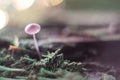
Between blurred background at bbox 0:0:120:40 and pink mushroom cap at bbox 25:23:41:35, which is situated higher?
blurred background at bbox 0:0:120:40

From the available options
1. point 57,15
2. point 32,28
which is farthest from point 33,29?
point 57,15

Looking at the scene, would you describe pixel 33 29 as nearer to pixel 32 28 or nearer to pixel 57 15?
pixel 32 28

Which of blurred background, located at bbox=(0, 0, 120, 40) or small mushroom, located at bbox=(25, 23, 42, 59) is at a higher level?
blurred background, located at bbox=(0, 0, 120, 40)

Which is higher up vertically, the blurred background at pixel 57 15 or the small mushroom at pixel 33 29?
the blurred background at pixel 57 15
